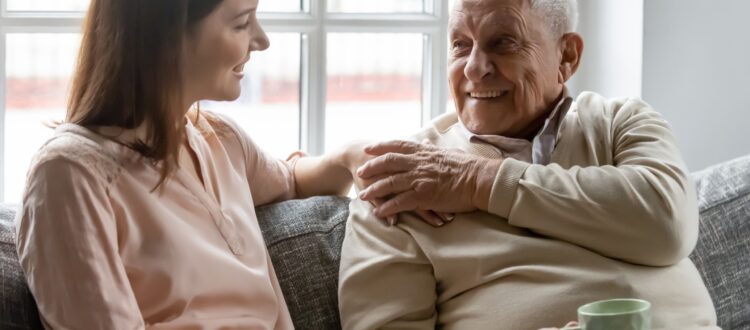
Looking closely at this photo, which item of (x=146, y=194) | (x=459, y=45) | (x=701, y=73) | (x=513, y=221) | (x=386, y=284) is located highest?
(x=459, y=45)

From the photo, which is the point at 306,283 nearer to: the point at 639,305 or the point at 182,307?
the point at 182,307

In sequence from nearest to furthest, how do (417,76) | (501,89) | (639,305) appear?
(639,305) → (501,89) → (417,76)

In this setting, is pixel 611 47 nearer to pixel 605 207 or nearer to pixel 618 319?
pixel 605 207

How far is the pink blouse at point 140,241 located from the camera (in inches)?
64.6

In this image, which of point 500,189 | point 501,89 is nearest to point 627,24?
point 501,89

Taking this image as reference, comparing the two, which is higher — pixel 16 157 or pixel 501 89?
pixel 501 89

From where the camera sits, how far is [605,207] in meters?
2.09

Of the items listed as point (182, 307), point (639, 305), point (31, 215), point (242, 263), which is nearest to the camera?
point (639, 305)

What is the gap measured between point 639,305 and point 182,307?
740 millimetres

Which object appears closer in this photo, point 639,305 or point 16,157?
point 639,305

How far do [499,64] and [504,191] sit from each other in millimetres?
298

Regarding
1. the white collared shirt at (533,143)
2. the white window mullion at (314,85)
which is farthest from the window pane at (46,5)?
the white collared shirt at (533,143)

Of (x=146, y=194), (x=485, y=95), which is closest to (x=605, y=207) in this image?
(x=485, y=95)

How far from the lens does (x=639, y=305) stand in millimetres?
1476
